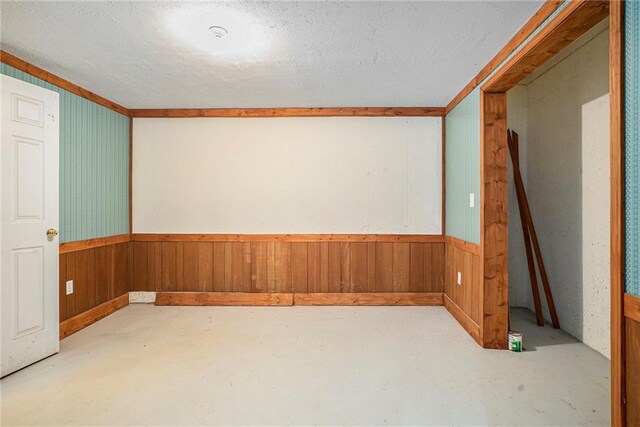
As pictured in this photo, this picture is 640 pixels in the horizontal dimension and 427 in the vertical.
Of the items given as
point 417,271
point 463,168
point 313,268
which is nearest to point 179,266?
point 313,268

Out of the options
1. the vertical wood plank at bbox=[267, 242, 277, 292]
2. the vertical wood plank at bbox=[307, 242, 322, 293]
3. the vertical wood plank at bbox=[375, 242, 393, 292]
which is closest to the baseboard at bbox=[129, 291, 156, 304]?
the vertical wood plank at bbox=[267, 242, 277, 292]

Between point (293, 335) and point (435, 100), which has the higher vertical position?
point (435, 100)

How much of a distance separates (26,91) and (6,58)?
0.33m

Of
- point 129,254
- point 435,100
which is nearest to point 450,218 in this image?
point 435,100

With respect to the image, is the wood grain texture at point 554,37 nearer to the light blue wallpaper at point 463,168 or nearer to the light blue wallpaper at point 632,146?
the light blue wallpaper at point 632,146

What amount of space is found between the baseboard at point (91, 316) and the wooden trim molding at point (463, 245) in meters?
3.73

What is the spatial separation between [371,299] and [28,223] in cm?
323

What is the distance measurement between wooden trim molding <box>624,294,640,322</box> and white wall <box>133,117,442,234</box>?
2.47 metres

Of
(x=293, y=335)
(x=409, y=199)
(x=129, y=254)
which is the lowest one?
(x=293, y=335)

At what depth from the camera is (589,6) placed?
1543 millimetres

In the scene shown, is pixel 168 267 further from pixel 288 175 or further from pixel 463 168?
pixel 463 168

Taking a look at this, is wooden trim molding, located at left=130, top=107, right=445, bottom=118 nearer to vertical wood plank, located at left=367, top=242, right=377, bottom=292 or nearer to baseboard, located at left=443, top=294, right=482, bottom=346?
vertical wood plank, located at left=367, top=242, right=377, bottom=292

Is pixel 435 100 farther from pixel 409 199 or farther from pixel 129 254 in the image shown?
pixel 129 254

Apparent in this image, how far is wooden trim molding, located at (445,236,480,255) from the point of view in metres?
2.86
